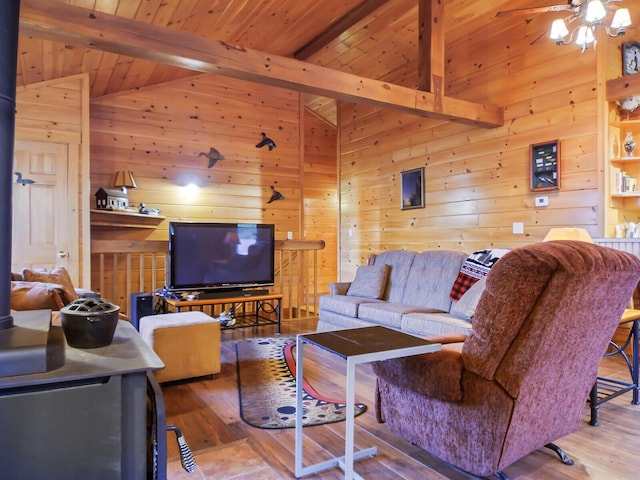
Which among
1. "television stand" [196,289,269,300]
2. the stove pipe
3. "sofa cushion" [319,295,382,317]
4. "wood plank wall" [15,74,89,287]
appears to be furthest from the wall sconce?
the stove pipe

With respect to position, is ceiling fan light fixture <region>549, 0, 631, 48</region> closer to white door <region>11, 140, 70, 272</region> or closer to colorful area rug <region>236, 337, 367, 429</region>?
colorful area rug <region>236, 337, 367, 429</region>

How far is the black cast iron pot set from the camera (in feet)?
3.96

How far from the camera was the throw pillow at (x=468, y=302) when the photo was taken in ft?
10.5

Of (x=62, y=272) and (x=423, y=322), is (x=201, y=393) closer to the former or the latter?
(x=62, y=272)

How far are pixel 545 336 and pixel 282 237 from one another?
523 cm

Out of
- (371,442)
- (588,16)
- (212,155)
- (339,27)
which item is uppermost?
(339,27)

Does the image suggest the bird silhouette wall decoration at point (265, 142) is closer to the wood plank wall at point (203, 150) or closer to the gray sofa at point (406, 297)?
the wood plank wall at point (203, 150)

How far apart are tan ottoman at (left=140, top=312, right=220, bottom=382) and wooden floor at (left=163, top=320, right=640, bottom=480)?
0.12 metres

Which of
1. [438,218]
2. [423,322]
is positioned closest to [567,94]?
[438,218]

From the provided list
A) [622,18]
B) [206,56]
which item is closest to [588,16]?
[622,18]

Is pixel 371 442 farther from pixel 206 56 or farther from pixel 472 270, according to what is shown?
pixel 206 56

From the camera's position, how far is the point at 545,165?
4.19 metres

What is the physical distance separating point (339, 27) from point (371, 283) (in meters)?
3.32

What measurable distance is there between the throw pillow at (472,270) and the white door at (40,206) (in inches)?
154
